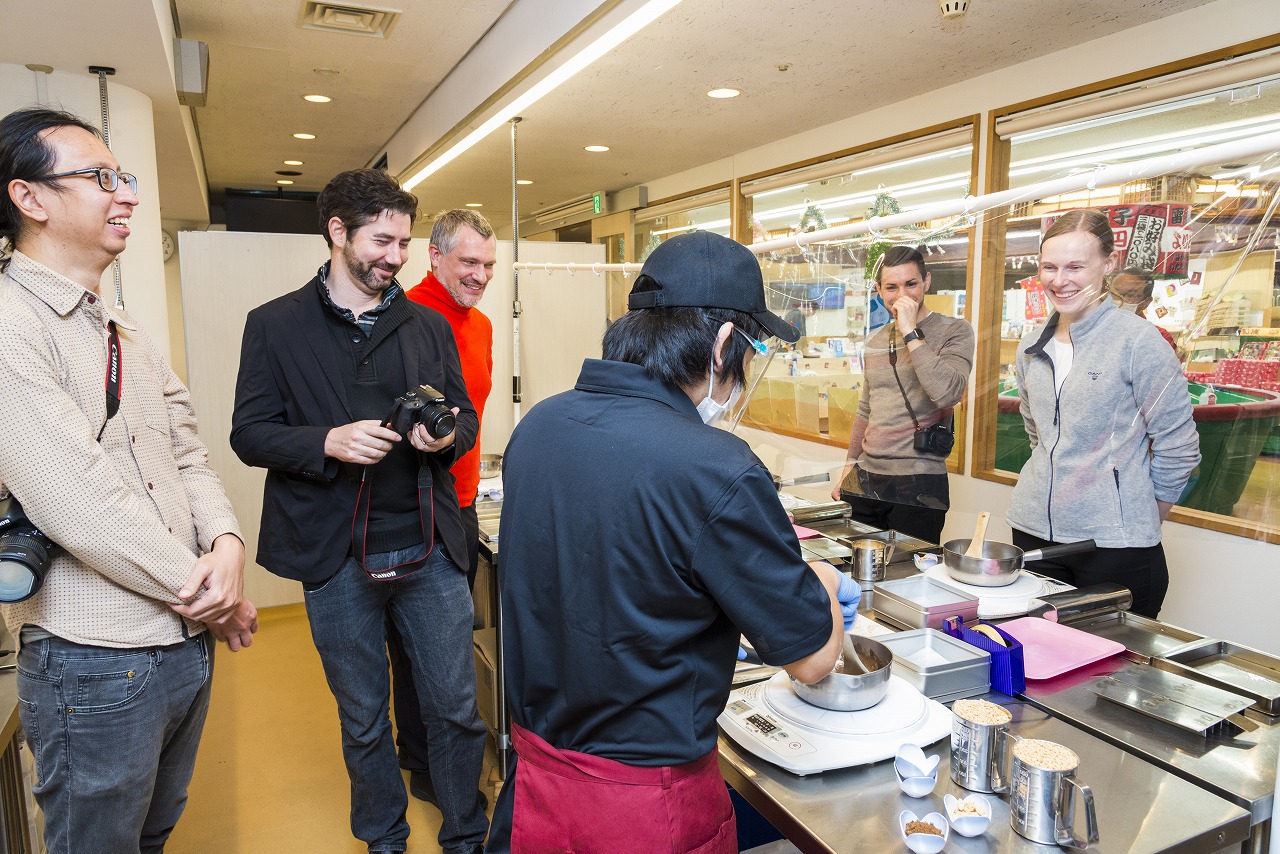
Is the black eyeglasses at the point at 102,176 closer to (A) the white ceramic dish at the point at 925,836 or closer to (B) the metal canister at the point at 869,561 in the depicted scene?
(A) the white ceramic dish at the point at 925,836

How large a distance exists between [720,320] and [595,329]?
136 inches

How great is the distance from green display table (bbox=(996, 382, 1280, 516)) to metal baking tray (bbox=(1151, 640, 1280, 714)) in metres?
0.32

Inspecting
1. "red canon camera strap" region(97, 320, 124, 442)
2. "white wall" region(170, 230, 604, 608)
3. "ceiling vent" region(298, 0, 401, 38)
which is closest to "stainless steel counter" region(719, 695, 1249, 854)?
"red canon camera strap" region(97, 320, 124, 442)

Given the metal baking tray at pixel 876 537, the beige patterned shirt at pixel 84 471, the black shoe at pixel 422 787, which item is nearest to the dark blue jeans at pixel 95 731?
the beige patterned shirt at pixel 84 471

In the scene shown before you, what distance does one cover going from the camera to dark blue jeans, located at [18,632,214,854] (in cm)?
127

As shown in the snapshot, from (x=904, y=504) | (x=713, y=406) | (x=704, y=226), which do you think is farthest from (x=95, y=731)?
(x=704, y=226)

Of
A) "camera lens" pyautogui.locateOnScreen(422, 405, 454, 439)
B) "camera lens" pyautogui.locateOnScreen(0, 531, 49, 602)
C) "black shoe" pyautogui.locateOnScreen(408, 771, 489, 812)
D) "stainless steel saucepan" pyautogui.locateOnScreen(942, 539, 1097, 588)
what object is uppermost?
"camera lens" pyautogui.locateOnScreen(422, 405, 454, 439)

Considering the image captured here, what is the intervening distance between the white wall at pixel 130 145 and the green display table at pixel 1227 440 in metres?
3.34

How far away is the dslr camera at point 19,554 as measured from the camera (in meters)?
1.15

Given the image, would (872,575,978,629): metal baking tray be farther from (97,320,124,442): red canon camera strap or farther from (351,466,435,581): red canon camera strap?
(97,320,124,442): red canon camera strap

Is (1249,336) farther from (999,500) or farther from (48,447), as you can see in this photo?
(48,447)

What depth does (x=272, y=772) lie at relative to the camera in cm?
260

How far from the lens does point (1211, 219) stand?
1.59 meters

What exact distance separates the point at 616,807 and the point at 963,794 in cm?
49
